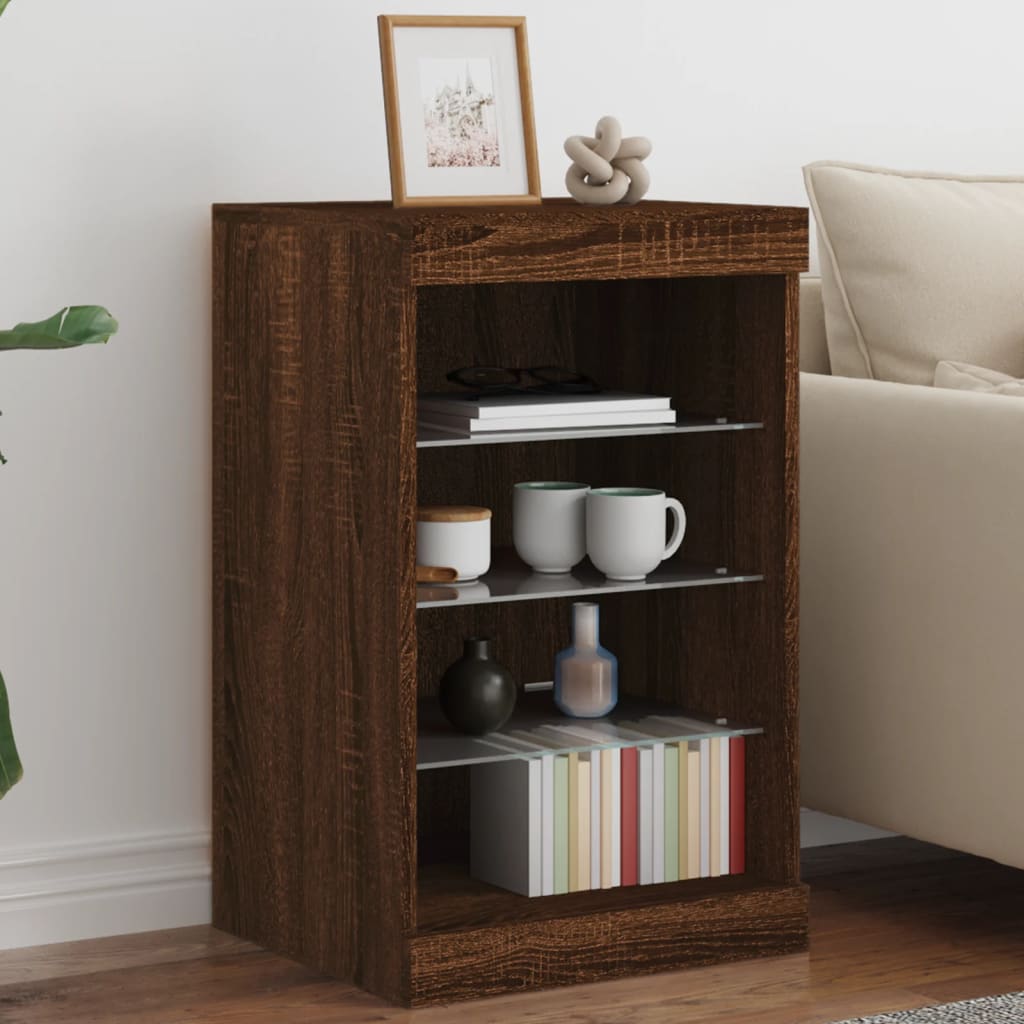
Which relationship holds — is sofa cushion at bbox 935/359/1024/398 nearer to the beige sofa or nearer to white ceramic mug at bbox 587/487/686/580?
the beige sofa

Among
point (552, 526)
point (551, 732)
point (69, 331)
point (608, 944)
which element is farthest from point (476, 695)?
point (69, 331)

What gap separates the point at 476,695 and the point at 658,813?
26 cm

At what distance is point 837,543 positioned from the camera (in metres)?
2.55

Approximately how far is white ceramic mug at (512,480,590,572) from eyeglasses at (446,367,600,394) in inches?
4.9

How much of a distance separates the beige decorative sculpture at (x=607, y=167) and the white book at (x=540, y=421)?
25 centimetres

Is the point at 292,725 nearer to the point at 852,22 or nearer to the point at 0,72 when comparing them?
the point at 0,72

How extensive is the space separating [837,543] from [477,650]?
49 centimetres

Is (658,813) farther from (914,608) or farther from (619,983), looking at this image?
(914,608)

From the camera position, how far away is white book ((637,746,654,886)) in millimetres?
2393

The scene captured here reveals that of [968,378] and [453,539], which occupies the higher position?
[968,378]

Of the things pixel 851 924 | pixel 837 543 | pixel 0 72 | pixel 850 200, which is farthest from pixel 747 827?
pixel 0 72

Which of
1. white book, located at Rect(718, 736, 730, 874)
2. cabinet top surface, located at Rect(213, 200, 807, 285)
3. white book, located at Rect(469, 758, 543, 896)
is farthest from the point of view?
white book, located at Rect(718, 736, 730, 874)

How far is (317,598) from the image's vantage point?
7.48 feet

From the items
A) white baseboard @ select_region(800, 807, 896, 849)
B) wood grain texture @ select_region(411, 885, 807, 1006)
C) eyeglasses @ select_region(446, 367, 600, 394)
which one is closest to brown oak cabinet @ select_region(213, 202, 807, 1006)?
wood grain texture @ select_region(411, 885, 807, 1006)
